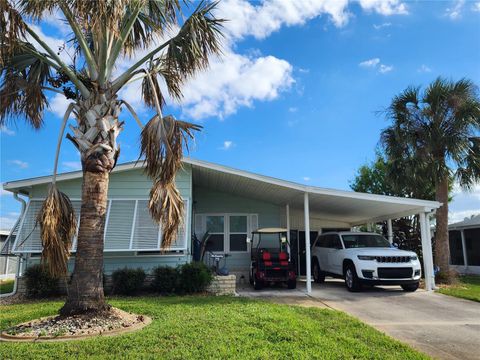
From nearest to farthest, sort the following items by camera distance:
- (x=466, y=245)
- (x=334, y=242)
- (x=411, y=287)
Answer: (x=411, y=287), (x=334, y=242), (x=466, y=245)

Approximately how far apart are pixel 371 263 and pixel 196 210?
7.30m

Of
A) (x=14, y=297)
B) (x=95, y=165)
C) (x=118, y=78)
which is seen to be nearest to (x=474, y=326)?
(x=95, y=165)

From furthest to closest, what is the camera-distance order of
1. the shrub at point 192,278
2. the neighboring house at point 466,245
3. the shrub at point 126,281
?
the neighboring house at point 466,245
the shrub at point 192,278
the shrub at point 126,281

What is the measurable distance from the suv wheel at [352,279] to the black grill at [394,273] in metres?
0.68

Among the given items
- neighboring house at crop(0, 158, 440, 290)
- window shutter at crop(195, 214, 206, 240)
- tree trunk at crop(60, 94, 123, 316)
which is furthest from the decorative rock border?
window shutter at crop(195, 214, 206, 240)

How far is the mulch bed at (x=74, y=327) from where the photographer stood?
5.78 m

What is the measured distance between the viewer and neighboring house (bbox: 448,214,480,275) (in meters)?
19.0

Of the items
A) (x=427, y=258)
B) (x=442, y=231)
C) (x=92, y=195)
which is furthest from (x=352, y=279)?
(x=92, y=195)

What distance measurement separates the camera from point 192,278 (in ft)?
34.4

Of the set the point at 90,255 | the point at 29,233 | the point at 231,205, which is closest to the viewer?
the point at 90,255

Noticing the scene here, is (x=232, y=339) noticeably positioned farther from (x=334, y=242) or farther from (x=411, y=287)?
(x=334, y=242)

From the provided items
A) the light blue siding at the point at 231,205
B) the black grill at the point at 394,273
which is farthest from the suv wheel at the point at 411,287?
the light blue siding at the point at 231,205

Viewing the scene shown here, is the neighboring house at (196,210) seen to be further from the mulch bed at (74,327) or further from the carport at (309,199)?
the mulch bed at (74,327)

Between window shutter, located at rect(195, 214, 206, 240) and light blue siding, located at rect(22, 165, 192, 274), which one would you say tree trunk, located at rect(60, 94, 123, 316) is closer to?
light blue siding, located at rect(22, 165, 192, 274)
